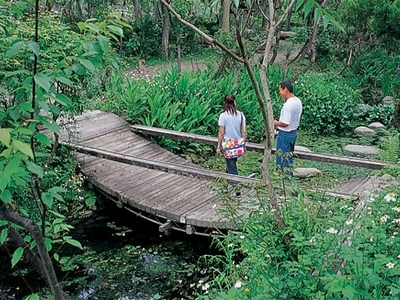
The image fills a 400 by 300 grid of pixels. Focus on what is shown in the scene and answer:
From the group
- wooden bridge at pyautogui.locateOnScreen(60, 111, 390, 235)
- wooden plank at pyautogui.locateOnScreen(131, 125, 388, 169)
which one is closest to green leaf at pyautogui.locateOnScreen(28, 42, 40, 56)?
wooden bridge at pyautogui.locateOnScreen(60, 111, 390, 235)

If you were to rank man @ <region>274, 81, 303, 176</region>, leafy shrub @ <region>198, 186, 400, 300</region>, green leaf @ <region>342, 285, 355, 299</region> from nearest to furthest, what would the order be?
green leaf @ <region>342, 285, 355, 299</region> < leafy shrub @ <region>198, 186, 400, 300</region> < man @ <region>274, 81, 303, 176</region>

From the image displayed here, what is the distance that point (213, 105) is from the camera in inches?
366

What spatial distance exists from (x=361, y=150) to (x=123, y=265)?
17.4 ft

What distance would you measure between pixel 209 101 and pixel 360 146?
290 centimetres

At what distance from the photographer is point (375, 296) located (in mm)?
2279

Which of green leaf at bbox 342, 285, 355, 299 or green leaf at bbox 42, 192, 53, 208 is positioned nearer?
green leaf at bbox 42, 192, 53, 208

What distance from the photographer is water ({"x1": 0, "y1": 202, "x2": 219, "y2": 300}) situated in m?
5.07

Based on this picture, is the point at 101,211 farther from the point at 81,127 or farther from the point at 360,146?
the point at 360,146

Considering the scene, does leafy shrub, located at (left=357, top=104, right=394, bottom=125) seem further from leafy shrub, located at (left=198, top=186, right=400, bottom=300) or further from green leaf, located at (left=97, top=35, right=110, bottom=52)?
green leaf, located at (left=97, top=35, right=110, bottom=52)

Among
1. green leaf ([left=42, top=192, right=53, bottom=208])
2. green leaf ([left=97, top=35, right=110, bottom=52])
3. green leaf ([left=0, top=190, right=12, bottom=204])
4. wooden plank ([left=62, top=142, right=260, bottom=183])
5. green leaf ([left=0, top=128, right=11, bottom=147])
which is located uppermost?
green leaf ([left=97, top=35, right=110, bottom=52])

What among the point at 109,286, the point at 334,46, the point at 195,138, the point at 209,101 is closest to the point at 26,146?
the point at 109,286

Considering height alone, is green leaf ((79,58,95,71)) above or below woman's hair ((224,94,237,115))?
above

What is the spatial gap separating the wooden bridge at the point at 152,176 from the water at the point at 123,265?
0.23 metres

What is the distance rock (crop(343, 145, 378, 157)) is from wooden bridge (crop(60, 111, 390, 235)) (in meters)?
2.48
